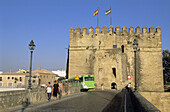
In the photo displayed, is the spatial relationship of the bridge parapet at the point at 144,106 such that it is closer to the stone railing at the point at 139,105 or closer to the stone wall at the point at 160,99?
the stone railing at the point at 139,105

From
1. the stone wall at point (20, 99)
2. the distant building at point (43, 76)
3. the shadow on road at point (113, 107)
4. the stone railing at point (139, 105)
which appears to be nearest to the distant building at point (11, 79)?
the distant building at point (43, 76)

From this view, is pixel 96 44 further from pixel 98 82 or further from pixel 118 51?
pixel 98 82

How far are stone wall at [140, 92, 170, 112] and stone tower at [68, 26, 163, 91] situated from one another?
689cm

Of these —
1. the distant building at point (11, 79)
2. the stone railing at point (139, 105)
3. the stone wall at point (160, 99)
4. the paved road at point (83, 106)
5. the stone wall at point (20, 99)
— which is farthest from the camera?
the distant building at point (11, 79)

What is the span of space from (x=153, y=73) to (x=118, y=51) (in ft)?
22.8

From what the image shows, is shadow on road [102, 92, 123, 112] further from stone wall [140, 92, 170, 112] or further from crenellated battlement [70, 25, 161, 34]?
crenellated battlement [70, 25, 161, 34]

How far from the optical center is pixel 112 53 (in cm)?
3344

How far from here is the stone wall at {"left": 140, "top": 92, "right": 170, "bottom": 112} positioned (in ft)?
81.5

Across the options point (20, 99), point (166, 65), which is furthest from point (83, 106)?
point (166, 65)

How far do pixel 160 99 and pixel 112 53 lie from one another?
457 inches

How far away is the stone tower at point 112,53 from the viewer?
32.7m

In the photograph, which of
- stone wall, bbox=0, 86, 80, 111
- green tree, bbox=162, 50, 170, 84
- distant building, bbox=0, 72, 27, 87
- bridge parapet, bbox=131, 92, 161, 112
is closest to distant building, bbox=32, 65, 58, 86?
distant building, bbox=0, 72, 27, 87

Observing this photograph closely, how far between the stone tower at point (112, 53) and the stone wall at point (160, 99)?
271 inches

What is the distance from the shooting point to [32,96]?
35.8 feet
